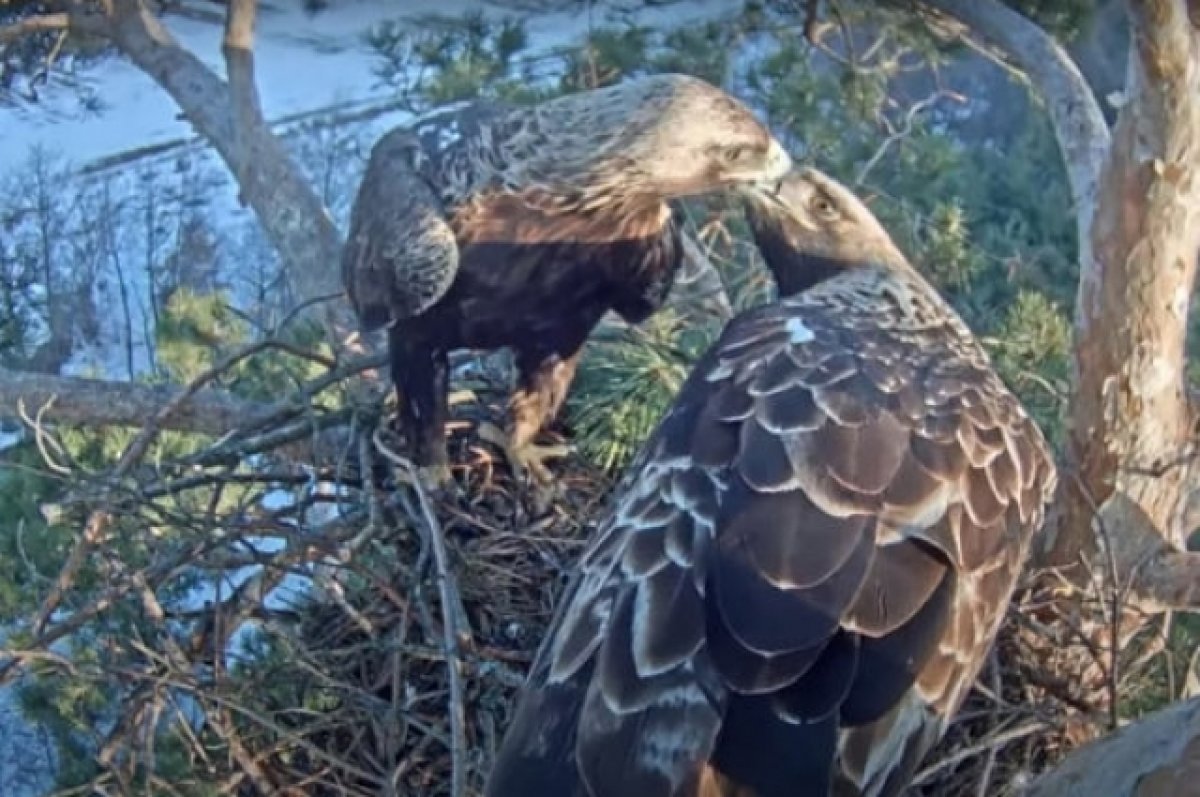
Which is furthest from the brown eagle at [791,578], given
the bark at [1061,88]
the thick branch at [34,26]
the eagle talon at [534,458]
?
the thick branch at [34,26]

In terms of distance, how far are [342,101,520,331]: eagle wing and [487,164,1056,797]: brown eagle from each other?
70cm

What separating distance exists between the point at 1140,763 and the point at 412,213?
2.01 metres

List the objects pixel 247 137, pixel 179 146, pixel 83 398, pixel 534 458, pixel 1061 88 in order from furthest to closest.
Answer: pixel 179 146 → pixel 247 137 → pixel 83 398 → pixel 1061 88 → pixel 534 458

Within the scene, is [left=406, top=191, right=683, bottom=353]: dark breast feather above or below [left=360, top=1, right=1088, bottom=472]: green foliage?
above

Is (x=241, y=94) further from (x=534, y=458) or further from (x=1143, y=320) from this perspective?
(x=1143, y=320)

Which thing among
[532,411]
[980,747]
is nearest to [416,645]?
[532,411]

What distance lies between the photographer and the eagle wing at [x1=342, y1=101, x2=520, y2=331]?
3.78 metres

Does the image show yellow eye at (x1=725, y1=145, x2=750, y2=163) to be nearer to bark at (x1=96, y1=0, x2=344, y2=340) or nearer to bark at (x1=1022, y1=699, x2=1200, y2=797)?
bark at (x1=1022, y1=699, x2=1200, y2=797)

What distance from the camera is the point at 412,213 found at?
3877 mm

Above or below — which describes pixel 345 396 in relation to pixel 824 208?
below

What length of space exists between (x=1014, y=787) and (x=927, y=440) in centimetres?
60

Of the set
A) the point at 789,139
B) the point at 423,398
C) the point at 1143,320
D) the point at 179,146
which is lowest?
the point at 179,146

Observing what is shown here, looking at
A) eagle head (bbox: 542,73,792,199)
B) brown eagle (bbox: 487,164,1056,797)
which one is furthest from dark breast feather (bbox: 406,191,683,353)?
brown eagle (bbox: 487,164,1056,797)

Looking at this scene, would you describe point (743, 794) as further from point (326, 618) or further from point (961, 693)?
point (326, 618)
